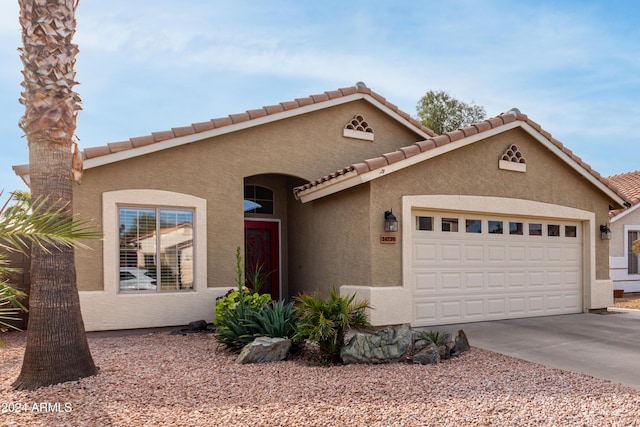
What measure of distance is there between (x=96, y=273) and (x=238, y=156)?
366cm

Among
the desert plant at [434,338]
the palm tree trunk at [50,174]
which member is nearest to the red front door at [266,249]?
the desert plant at [434,338]

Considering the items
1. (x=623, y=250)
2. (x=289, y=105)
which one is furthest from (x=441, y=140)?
(x=623, y=250)

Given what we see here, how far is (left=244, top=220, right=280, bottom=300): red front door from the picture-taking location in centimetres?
1262

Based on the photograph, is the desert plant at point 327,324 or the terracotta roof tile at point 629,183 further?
the terracotta roof tile at point 629,183

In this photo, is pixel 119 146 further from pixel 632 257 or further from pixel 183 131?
pixel 632 257

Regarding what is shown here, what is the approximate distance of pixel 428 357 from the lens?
7125 millimetres

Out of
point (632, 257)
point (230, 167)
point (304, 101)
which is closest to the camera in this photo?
point (230, 167)

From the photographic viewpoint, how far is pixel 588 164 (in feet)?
41.1

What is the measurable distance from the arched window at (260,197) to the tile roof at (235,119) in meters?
2.28

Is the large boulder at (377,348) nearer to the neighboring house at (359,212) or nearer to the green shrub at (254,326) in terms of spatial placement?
the green shrub at (254,326)

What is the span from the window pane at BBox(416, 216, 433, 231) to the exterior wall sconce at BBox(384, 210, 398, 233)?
872mm

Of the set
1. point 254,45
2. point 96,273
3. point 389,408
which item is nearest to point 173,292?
point 96,273

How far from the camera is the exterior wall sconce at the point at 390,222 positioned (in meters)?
9.70

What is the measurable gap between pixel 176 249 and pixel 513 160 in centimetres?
764
